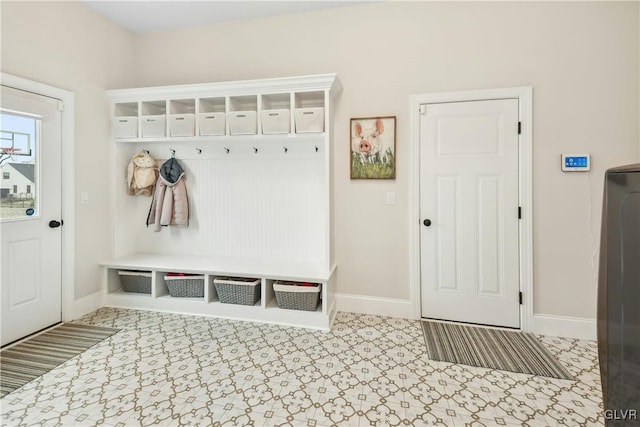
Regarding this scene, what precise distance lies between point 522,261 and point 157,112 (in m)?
3.90

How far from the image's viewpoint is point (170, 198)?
319 cm

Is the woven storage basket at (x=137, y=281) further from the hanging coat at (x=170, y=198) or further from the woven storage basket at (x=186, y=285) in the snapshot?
the hanging coat at (x=170, y=198)

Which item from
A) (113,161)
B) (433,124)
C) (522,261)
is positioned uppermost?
(433,124)

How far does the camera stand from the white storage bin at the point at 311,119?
2.63 metres

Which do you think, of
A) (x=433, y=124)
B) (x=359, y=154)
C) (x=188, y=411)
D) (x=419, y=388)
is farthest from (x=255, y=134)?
(x=419, y=388)

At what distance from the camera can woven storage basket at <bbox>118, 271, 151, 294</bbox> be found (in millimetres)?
3008

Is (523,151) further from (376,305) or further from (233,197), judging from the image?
(233,197)

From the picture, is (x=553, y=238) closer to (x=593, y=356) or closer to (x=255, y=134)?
(x=593, y=356)

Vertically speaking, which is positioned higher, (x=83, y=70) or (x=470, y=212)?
(x=83, y=70)

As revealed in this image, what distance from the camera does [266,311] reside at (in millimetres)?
2752

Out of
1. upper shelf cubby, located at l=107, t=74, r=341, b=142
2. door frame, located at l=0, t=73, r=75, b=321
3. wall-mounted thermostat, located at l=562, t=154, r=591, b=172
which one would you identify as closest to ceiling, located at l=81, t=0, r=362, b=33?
upper shelf cubby, located at l=107, t=74, r=341, b=142

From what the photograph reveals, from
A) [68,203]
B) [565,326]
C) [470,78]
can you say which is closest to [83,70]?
[68,203]

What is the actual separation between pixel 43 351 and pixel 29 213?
1.10 meters

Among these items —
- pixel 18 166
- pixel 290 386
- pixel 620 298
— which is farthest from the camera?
pixel 18 166
